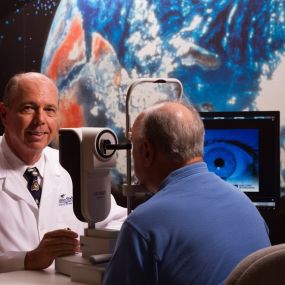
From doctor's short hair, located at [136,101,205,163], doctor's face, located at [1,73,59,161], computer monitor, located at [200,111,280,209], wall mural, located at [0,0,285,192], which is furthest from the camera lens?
wall mural, located at [0,0,285,192]

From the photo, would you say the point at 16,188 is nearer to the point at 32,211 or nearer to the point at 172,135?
the point at 32,211

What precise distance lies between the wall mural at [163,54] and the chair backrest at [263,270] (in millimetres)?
2023

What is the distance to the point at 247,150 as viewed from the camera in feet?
8.70

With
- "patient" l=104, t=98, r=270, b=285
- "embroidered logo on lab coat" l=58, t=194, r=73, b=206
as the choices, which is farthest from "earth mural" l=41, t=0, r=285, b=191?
"patient" l=104, t=98, r=270, b=285

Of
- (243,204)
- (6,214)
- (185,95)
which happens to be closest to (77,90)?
(185,95)

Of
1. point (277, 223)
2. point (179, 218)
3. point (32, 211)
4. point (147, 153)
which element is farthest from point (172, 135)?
point (277, 223)

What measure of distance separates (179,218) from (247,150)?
4.45 feet

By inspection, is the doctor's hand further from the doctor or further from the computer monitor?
the computer monitor

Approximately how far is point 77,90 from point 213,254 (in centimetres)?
222

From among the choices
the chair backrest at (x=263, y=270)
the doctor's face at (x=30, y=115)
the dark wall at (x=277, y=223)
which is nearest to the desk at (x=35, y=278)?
the doctor's face at (x=30, y=115)

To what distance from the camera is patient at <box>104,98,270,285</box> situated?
4.39 feet

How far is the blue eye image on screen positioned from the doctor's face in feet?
2.45

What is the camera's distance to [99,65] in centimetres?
337

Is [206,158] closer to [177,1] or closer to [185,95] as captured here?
[185,95]
